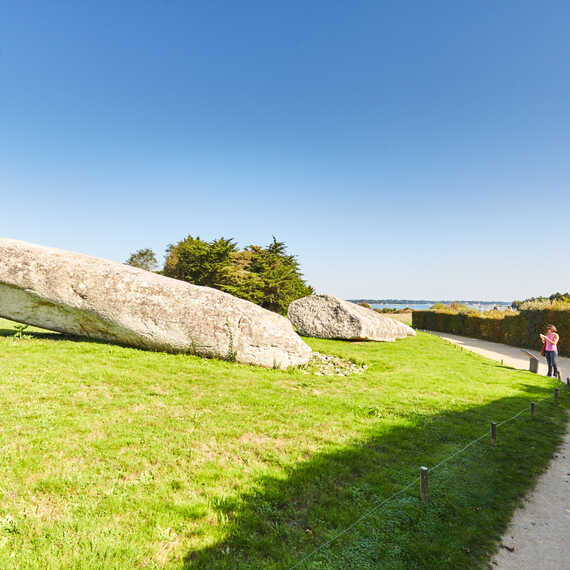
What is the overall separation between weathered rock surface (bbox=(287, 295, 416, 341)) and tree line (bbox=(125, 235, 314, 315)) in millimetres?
10995

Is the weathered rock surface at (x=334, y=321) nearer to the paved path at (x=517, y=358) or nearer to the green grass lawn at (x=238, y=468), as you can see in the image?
the paved path at (x=517, y=358)

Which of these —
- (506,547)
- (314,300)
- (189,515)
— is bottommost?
(506,547)

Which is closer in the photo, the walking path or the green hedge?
the walking path

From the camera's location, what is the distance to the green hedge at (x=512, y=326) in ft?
68.8

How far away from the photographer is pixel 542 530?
15.0 ft

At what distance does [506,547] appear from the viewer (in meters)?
4.21

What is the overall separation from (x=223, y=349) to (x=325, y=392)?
12.7 feet

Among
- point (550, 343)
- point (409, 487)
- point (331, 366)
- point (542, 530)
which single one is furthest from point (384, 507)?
point (550, 343)

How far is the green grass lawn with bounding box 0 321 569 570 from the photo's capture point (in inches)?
146

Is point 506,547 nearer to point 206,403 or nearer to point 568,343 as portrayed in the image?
point 206,403

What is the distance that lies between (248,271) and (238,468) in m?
30.4

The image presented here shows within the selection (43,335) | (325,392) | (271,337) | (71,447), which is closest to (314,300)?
(271,337)

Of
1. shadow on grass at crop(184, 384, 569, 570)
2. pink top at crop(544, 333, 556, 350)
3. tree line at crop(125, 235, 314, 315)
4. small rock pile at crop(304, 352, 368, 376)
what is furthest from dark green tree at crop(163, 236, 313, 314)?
shadow on grass at crop(184, 384, 569, 570)

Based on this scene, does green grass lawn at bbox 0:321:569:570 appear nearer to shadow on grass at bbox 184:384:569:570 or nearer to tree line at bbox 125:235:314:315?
shadow on grass at bbox 184:384:569:570
